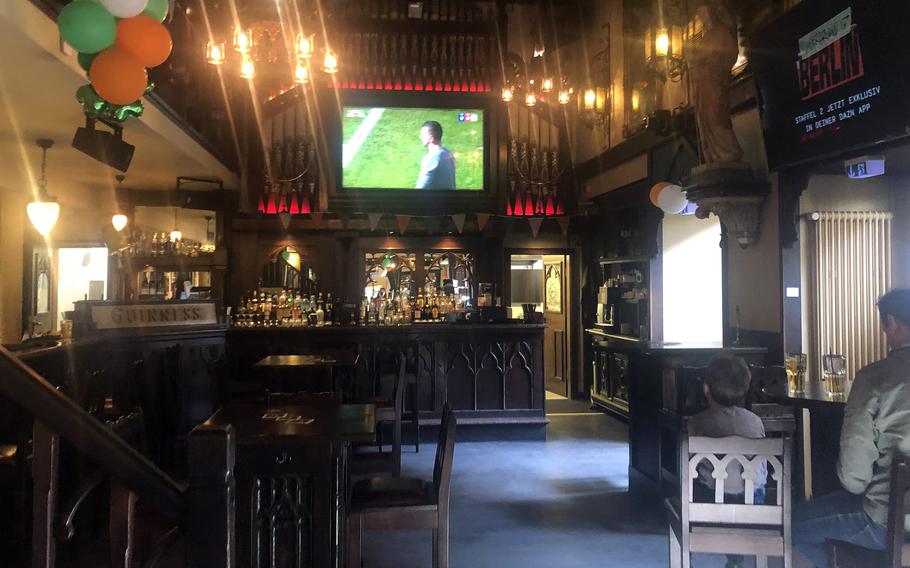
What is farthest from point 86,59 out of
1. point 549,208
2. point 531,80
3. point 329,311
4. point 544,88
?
point 549,208

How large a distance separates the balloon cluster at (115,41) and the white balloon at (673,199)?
4.55 m

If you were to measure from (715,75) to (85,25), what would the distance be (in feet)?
14.1

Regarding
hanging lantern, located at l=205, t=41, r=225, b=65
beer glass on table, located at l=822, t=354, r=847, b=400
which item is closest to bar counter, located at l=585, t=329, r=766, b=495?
beer glass on table, located at l=822, t=354, r=847, b=400

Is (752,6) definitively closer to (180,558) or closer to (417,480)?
(417,480)

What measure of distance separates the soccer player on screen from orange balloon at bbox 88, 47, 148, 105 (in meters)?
5.92

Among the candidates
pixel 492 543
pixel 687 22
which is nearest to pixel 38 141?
pixel 492 543

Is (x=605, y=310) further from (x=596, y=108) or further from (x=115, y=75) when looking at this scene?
(x=115, y=75)

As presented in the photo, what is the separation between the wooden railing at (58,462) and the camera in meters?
1.41

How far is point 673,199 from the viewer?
6.25 m

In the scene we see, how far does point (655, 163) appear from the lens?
7.35 meters

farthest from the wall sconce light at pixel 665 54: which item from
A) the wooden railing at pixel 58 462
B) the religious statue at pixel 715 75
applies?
the wooden railing at pixel 58 462

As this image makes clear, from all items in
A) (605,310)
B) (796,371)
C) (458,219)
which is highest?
(458,219)

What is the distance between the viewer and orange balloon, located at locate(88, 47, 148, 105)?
358 cm

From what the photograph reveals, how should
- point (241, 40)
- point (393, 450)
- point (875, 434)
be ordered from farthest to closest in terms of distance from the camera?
point (241, 40)
point (393, 450)
point (875, 434)
